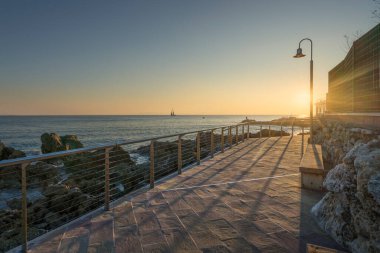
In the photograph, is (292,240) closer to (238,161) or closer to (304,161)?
(304,161)

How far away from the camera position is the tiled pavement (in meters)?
2.66

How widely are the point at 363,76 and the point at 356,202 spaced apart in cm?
349

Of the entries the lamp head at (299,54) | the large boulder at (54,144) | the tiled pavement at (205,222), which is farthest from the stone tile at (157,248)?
the large boulder at (54,144)

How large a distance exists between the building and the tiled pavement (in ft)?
6.74

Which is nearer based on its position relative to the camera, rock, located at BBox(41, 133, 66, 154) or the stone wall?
the stone wall

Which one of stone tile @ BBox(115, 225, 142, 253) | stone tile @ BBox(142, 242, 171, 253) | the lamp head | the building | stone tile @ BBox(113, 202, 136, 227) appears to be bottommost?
stone tile @ BBox(113, 202, 136, 227)

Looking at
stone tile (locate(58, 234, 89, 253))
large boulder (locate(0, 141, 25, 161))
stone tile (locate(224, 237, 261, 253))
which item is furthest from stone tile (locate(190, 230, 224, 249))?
large boulder (locate(0, 141, 25, 161))

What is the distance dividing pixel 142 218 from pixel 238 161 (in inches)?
186

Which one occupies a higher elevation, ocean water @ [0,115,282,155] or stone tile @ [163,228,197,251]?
stone tile @ [163,228,197,251]

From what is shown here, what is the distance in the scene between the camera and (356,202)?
97.7 inches

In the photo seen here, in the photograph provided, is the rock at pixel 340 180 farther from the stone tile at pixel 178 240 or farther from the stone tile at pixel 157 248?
the stone tile at pixel 157 248

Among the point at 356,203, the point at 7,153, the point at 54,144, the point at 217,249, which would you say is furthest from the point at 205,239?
the point at 54,144

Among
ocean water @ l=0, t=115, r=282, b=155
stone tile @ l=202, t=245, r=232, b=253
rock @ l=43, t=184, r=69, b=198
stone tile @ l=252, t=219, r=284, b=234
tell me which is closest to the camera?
stone tile @ l=202, t=245, r=232, b=253

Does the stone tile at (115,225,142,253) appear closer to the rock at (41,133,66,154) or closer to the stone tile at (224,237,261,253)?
the stone tile at (224,237,261,253)
